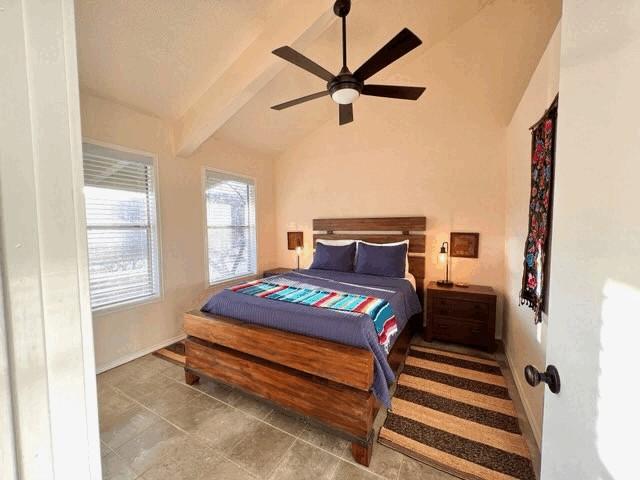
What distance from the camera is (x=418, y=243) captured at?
337 cm

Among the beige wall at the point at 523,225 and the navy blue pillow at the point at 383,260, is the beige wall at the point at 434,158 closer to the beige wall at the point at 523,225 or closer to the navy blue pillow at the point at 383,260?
the beige wall at the point at 523,225

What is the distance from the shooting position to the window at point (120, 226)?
7.99 feet

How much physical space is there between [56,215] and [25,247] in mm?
61

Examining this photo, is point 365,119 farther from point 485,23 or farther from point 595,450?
point 595,450

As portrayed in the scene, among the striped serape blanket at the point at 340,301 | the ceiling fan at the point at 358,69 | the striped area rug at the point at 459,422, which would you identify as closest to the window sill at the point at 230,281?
the striped serape blanket at the point at 340,301

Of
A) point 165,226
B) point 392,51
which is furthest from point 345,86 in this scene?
point 165,226

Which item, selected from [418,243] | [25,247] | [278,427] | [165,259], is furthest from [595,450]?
[165,259]

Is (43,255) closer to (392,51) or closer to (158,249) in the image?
(392,51)

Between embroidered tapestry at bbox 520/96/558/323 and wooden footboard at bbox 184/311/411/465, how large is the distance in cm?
108

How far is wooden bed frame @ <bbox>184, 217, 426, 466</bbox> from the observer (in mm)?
1554

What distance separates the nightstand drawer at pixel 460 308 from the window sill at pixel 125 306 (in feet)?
10.0

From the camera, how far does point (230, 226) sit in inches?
149

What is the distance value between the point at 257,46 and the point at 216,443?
3.08 m

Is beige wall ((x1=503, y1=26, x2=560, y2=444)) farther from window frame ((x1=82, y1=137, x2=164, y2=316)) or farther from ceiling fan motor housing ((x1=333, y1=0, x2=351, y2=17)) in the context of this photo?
window frame ((x1=82, y1=137, x2=164, y2=316))
